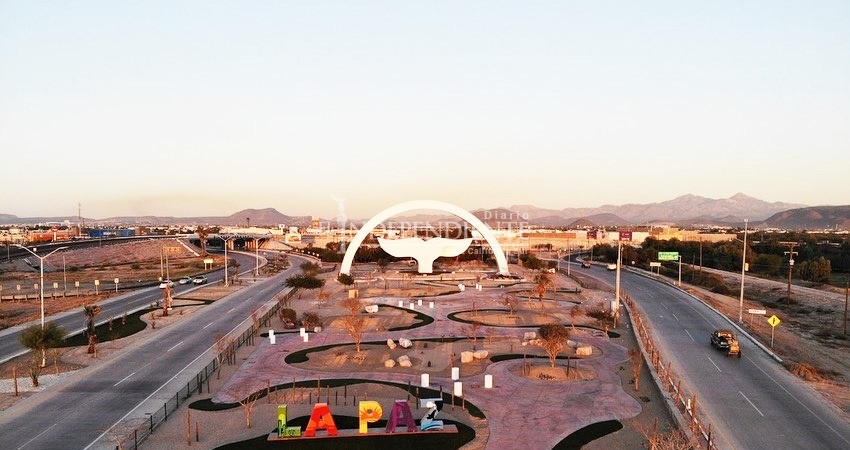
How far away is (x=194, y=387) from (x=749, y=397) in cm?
2709

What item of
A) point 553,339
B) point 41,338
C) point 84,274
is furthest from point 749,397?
point 84,274

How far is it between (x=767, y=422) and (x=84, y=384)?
32.1 metres

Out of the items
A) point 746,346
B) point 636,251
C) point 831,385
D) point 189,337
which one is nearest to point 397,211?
point 189,337

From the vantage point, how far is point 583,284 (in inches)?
2968

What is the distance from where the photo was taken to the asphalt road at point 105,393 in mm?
20938

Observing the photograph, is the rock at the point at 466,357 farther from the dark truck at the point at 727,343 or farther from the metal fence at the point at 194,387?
the dark truck at the point at 727,343

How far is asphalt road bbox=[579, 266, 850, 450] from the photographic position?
69.3ft

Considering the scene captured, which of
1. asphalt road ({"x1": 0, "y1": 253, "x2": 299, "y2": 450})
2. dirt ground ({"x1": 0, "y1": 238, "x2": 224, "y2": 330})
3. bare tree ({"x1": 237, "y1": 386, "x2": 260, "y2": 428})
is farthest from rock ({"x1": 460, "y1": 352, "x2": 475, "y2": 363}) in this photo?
dirt ground ({"x1": 0, "y1": 238, "x2": 224, "y2": 330})

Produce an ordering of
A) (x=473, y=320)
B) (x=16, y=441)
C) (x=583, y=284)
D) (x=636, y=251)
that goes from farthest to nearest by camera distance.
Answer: (x=636, y=251) < (x=583, y=284) < (x=473, y=320) < (x=16, y=441)

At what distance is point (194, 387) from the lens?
1059 inches

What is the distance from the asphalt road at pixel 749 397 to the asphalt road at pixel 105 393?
968 inches

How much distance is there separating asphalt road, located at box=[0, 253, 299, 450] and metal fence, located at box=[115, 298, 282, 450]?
0.79 m

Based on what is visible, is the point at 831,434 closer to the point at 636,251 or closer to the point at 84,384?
the point at 84,384

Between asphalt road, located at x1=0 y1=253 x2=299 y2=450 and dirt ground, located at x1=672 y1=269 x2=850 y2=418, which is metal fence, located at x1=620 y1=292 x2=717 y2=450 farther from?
asphalt road, located at x1=0 y1=253 x2=299 y2=450
